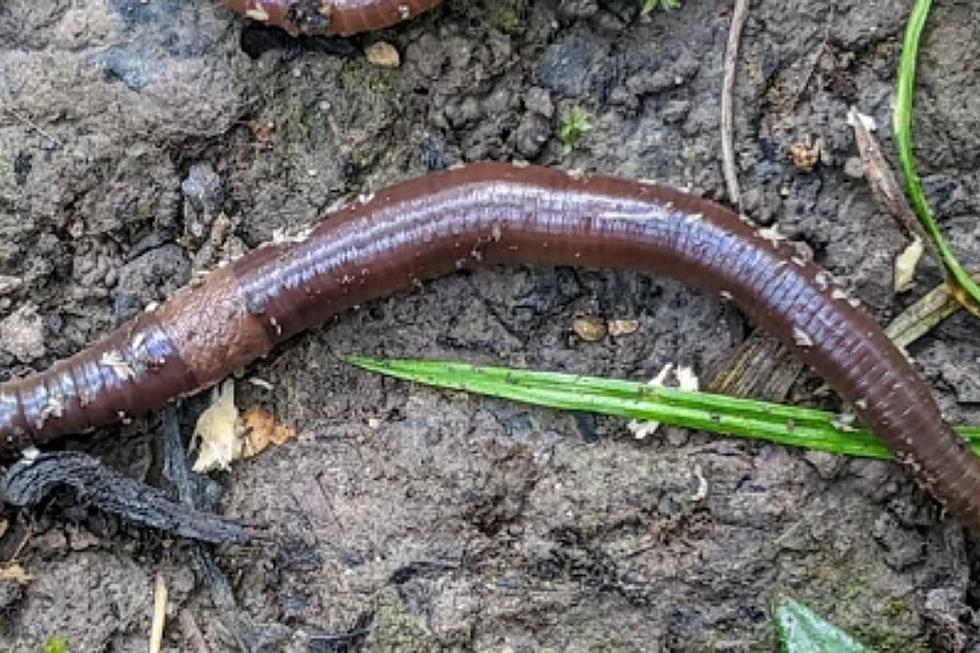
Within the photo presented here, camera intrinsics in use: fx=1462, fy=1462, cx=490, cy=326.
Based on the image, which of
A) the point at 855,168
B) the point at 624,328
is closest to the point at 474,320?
the point at 624,328

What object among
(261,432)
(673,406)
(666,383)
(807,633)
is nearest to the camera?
(807,633)

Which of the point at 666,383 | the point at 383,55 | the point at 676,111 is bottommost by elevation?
the point at 666,383

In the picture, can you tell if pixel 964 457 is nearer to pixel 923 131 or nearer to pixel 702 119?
pixel 923 131

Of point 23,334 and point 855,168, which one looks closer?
point 855,168

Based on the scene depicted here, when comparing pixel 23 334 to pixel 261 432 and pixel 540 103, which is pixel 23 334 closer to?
pixel 261 432

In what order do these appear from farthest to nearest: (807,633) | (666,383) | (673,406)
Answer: (666,383), (673,406), (807,633)

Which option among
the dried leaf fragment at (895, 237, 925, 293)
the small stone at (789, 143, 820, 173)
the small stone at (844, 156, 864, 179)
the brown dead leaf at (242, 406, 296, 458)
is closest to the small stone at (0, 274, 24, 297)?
the brown dead leaf at (242, 406, 296, 458)
